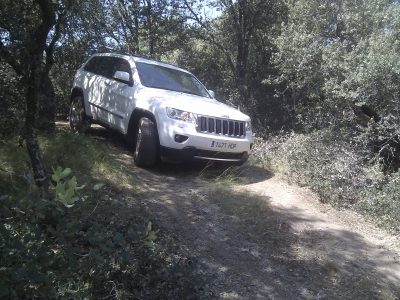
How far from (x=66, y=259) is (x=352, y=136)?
7.66 meters

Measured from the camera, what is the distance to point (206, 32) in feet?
45.1

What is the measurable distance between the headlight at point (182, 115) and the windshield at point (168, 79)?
3.57ft

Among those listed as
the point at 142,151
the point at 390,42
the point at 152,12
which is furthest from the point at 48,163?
the point at 152,12

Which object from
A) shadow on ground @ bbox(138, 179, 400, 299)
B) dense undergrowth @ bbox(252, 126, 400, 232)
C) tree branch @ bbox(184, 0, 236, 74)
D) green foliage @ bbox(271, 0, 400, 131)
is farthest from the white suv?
tree branch @ bbox(184, 0, 236, 74)

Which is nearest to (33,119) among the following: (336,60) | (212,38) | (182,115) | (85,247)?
(85,247)

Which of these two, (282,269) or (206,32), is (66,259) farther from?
(206,32)

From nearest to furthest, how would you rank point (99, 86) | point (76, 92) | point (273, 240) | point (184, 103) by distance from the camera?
point (273, 240)
point (184, 103)
point (99, 86)
point (76, 92)

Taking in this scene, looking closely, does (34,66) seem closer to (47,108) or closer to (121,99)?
(47,108)

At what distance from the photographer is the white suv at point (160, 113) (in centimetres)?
642

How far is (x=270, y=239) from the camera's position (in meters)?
5.04

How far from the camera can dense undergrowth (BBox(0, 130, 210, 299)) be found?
2.55m

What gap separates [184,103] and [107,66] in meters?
2.59

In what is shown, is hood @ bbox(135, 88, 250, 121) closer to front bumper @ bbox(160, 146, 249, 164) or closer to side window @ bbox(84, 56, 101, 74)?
front bumper @ bbox(160, 146, 249, 164)

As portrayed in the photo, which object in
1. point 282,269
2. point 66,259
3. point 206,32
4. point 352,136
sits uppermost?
point 206,32
